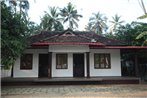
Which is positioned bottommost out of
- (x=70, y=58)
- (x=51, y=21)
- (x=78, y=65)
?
(x=78, y=65)

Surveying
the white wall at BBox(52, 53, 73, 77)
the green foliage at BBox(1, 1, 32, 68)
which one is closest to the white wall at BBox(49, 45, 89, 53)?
the white wall at BBox(52, 53, 73, 77)

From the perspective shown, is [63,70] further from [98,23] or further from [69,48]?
[98,23]

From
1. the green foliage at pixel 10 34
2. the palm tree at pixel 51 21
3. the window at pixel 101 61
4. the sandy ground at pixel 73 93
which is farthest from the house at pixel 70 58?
the palm tree at pixel 51 21

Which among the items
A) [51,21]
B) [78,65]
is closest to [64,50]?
[78,65]

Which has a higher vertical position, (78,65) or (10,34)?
(10,34)

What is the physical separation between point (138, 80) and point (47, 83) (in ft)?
23.3

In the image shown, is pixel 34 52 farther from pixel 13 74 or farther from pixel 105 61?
pixel 105 61

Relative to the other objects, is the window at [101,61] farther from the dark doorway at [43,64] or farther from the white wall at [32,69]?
the white wall at [32,69]

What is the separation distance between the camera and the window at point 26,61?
20.2 metres

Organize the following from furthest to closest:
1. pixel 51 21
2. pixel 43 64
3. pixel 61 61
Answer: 1. pixel 51 21
2. pixel 43 64
3. pixel 61 61

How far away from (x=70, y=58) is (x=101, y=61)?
9.20ft

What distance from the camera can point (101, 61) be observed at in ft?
68.5

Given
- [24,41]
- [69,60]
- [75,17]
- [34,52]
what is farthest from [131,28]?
[75,17]

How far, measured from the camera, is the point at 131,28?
24078mm
